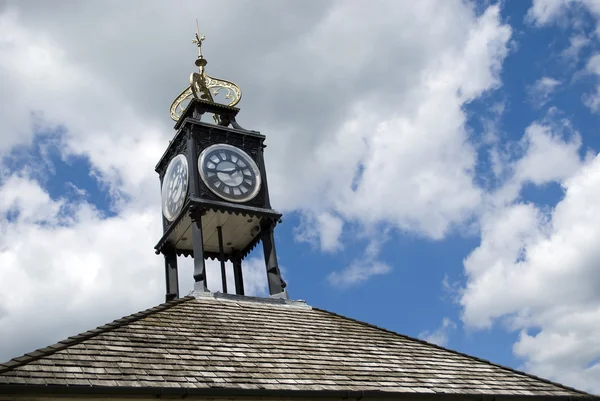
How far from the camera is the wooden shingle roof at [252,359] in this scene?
7.13m

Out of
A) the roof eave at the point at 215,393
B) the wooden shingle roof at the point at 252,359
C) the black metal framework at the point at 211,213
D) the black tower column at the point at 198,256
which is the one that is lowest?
the roof eave at the point at 215,393

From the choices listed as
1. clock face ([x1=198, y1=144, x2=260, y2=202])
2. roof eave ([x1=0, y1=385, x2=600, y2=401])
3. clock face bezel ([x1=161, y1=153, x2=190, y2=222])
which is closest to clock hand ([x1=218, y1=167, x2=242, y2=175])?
clock face ([x1=198, y1=144, x2=260, y2=202])

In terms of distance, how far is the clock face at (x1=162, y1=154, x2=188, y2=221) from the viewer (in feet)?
43.3

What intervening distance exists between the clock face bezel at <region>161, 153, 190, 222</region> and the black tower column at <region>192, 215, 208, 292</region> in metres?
0.73

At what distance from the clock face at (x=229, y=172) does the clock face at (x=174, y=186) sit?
465mm

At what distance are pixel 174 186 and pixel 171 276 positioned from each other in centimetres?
185

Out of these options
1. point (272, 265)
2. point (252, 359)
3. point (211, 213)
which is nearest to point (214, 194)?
point (211, 213)

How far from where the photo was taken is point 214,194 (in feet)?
42.1

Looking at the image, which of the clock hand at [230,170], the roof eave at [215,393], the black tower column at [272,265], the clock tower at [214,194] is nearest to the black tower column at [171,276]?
the clock tower at [214,194]

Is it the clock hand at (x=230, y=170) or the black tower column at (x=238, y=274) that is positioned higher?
the clock hand at (x=230, y=170)

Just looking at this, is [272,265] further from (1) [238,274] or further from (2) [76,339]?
(2) [76,339]

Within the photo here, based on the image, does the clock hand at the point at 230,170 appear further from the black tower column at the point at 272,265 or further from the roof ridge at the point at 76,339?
the roof ridge at the point at 76,339

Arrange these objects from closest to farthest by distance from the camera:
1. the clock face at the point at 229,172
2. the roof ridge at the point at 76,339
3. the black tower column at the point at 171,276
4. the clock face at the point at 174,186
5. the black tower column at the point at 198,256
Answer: the roof ridge at the point at 76,339 → the black tower column at the point at 198,256 → the clock face at the point at 229,172 → the clock face at the point at 174,186 → the black tower column at the point at 171,276

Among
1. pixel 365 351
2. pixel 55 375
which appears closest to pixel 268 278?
pixel 365 351
